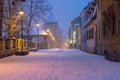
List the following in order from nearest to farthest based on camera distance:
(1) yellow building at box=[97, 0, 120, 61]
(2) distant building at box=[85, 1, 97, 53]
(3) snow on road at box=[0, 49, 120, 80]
Answer: (3) snow on road at box=[0, 49, 120, 80]
(1) yellow building at box=[97, 0, 120, 61]
(2) distant building at box=[85, 1, 97, 53]

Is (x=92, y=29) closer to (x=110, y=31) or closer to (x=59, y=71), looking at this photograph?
(x=110, y=31)

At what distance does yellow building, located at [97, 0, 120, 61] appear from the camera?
31188mm

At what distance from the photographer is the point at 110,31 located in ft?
123

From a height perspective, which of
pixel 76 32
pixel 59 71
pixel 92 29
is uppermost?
pixel 76 32

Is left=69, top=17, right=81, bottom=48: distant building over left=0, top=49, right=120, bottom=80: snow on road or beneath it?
over

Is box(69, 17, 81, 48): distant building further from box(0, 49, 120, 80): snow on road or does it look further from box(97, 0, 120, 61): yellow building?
box(0, 49, 120, 80): snow on road

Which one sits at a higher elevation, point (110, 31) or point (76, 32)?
point (76, 32)

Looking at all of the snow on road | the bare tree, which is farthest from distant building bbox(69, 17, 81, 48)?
the snow on road

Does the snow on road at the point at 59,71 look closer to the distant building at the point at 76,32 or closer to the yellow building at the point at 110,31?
the yellow building at the point at 110,31

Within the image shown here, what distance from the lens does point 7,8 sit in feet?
159

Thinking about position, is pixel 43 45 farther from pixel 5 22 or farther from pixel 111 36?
pixel 111 36

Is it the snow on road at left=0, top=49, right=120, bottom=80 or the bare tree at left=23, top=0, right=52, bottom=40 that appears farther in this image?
the bare tree at left=23, top=0, right=52, bottom=40

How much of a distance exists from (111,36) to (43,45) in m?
71.1

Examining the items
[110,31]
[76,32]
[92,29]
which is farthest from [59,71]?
[76,32]
